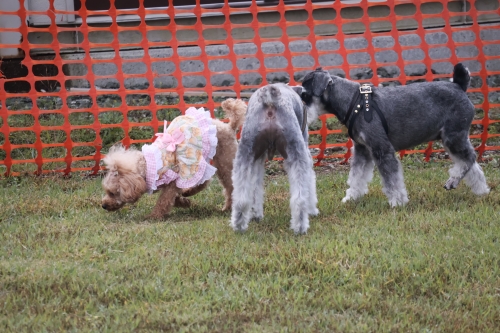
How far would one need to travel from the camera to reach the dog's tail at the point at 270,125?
6.10 m

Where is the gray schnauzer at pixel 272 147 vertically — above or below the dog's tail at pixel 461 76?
below

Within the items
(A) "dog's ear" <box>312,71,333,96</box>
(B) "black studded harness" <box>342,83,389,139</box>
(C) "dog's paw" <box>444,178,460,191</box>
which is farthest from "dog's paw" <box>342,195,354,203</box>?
(A) "dog's ear" <box>312,71,333,96</box>

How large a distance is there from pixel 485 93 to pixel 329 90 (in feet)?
11.2

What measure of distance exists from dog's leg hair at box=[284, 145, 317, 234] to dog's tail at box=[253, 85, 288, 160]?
155 mm

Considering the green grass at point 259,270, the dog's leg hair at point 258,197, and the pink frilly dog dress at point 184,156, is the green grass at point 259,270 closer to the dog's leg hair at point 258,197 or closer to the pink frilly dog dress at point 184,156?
the dog's leg hair at point 258,197

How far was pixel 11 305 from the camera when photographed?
4.65m

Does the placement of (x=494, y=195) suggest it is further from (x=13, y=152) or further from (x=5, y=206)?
(x=13, y=152)

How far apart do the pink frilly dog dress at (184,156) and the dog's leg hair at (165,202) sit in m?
0.08

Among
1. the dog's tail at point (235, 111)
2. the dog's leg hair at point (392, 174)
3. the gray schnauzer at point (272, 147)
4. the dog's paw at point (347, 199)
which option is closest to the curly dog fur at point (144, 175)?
the dog's tail at point (235, 111)

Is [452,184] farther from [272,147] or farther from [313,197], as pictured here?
[272,147]

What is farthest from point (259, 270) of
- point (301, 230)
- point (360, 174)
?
point (360, 174)

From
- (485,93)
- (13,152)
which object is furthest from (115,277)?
(485,93)

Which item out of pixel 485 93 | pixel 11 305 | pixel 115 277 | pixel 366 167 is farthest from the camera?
pixel 485 93

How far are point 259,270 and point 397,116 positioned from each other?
284 centimetres
